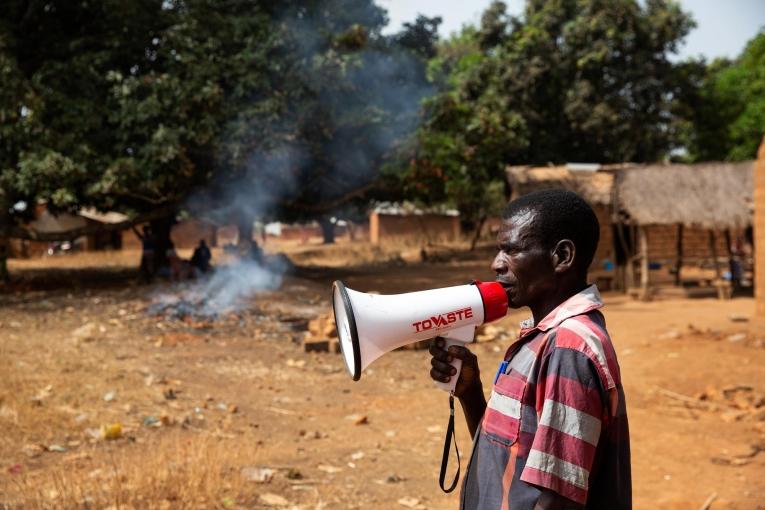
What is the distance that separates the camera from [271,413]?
21.0 feet

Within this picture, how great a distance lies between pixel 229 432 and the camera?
568 centimetres

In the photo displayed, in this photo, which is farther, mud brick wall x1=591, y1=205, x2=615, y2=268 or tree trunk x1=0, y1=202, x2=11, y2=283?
mud brick wall x1=591, y1=205, x2=615, y2=268

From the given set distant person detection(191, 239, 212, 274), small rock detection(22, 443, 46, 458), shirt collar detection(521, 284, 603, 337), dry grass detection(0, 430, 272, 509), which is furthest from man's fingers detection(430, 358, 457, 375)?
→ distant person detection(191, 239, 212, 274)

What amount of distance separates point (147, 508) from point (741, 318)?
33.3 ft

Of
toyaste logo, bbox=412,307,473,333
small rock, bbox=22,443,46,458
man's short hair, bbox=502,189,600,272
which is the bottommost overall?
small rock, bbox=22,443,46,458

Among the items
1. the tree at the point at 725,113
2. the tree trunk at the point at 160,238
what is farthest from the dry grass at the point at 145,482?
the tree at the point at 725,113

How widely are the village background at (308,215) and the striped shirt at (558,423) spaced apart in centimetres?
268

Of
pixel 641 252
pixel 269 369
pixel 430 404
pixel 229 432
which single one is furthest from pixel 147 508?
pixel 641 252

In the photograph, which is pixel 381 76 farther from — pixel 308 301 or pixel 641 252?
pixel 641 252

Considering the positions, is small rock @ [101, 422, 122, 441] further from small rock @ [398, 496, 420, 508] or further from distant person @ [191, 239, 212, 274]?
distant person @ [191, 239, 212, 274]

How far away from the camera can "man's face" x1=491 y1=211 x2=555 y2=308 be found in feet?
5.76

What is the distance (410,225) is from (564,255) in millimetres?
30266

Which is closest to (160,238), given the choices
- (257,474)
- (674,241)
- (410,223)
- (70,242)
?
(257,474)

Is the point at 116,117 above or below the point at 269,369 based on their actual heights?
above
